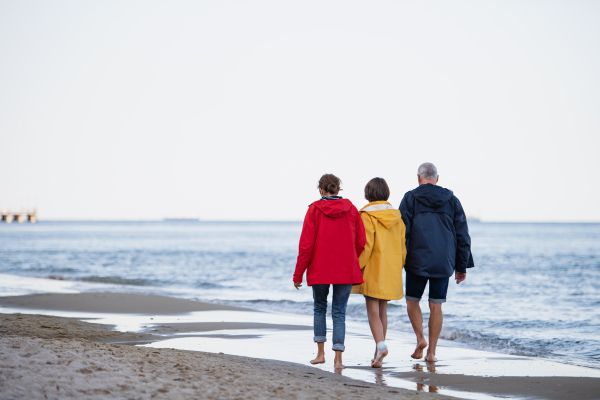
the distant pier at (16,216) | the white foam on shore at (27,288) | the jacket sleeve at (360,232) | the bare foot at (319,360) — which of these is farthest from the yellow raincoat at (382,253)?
the distant pier at (16,216)

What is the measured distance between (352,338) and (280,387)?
335cm

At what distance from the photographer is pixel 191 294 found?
48.4ft

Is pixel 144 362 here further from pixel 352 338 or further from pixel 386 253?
pixel 352 338

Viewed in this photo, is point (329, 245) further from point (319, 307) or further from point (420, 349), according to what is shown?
point (420, 349)

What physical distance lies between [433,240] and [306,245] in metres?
1.26

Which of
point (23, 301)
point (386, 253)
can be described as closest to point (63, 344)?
point (386, 253)

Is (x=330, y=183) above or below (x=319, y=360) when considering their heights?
above

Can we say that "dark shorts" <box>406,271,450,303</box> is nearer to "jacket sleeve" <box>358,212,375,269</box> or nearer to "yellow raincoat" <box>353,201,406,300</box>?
"yellow raincoat" <box>353,201,406,300</box>

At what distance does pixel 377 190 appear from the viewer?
5453 millimetres

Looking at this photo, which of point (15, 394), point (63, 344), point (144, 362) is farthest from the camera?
point (63, 344)

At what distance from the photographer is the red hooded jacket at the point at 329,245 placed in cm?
507

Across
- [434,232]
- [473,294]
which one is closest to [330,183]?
[434,232]

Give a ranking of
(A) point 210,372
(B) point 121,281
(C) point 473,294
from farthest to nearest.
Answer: (B) point 121,281
(C) point 473,294
(A) point 210,372

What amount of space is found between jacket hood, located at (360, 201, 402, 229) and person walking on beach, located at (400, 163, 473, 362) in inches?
6.7
